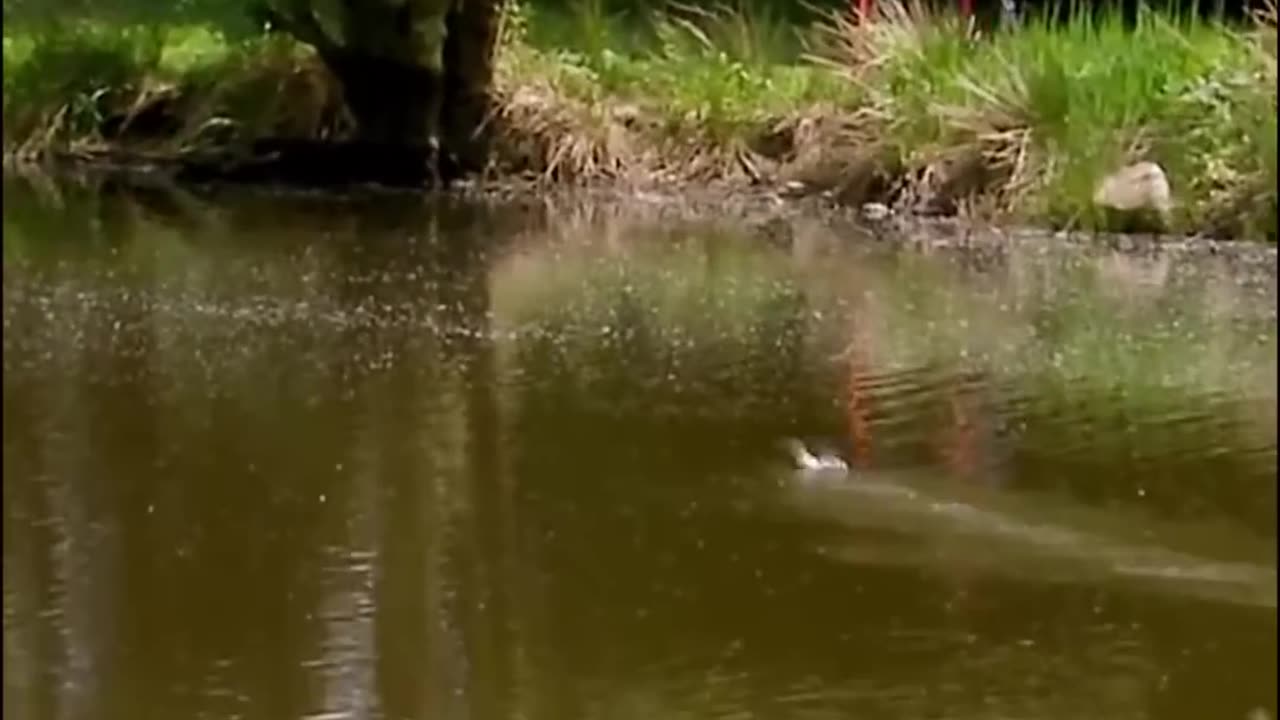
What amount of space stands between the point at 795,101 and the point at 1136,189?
2.53 metres

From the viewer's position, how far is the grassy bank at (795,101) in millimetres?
10484

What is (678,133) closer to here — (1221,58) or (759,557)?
(1221,58)

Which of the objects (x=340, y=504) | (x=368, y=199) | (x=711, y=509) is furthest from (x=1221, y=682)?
(x=368, y=199)

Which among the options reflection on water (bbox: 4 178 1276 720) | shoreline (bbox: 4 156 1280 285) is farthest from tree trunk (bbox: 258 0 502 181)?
reflection on water (bbox: 4 178 1276 720)

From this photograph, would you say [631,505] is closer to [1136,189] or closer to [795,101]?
[1136,189]

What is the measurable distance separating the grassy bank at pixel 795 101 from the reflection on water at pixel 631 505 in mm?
1943

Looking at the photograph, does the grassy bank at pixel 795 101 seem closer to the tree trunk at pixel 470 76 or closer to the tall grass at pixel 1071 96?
the tall grass at pixel 1071 96

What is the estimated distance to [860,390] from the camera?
267 inches

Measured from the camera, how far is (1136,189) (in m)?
10.5

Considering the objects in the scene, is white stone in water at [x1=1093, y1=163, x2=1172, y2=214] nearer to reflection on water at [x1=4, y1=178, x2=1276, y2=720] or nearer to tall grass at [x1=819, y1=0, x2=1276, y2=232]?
tall grass at [x1=819, y1=0, x2=1276, y2=232]

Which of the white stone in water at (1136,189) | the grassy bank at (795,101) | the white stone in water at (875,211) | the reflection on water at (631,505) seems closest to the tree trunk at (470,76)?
the grassy bank at (795,101)

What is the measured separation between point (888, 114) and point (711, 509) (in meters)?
6.26

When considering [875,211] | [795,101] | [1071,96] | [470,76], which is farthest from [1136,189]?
[470,76]

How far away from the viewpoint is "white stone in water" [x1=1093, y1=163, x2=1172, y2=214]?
10273mm
